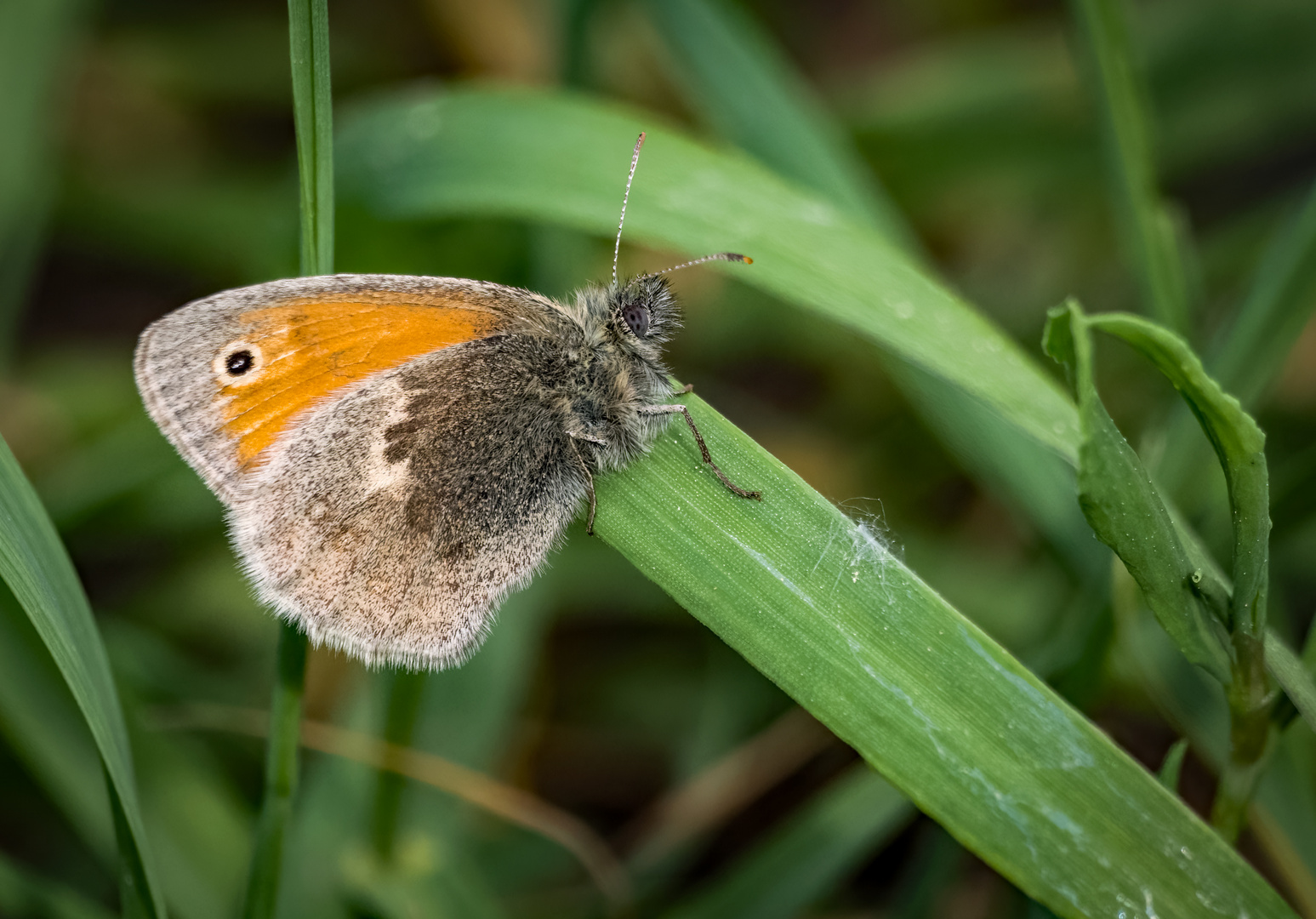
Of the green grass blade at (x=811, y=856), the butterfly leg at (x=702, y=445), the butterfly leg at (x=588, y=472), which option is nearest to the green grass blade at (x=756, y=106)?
the butterfly leg at (x=702, y=445)

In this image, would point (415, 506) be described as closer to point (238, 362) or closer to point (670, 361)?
point (238, 362)

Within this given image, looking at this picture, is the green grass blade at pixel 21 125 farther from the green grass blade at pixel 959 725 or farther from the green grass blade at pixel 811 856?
the green grass blade at pixel 811 856

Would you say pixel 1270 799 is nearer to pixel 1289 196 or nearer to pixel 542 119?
pixel 542 119

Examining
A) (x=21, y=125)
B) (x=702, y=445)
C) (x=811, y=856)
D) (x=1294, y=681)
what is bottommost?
(x=1294, y=681)

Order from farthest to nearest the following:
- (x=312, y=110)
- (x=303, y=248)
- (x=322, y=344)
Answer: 1. (x=322, y=344)
2. (x=303, y=248)
3. (x=312, y=110)

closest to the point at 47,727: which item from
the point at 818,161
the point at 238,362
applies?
the point at 238,362
